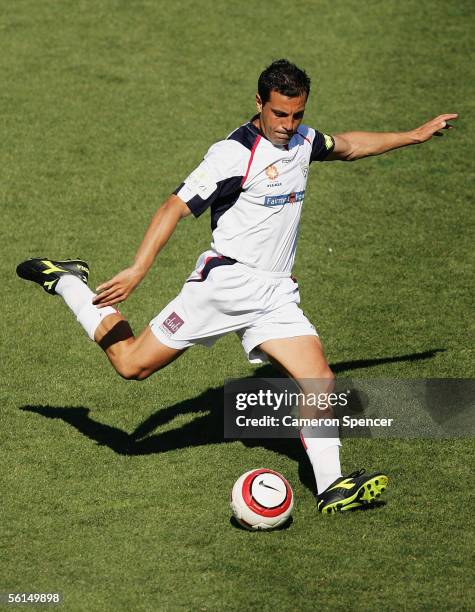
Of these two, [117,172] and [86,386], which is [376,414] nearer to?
[86,386]

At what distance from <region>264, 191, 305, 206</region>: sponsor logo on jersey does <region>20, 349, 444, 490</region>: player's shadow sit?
1.95 m

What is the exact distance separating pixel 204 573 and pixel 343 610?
90cm

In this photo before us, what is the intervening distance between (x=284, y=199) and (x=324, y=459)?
178 centimetres

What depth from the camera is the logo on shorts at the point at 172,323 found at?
783cm

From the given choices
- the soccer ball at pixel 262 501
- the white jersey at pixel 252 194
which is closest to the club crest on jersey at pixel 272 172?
the white jersey at pixel 252 194

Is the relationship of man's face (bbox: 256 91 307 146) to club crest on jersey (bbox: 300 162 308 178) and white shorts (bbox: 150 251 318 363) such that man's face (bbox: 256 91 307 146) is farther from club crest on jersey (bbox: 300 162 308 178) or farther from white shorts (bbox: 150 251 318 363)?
white shorts (bbox: 150 251 318 363)

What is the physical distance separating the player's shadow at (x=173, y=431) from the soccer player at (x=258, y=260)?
2.55ft

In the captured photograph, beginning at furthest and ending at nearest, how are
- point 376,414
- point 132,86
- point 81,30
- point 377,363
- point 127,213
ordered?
point 81,30, point 132,86, point 127,213, point 377,363, point 376,414

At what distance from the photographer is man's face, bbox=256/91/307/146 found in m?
7.39

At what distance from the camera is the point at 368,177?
12773 millimetres

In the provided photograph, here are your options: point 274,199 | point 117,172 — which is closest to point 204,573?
point 274,199

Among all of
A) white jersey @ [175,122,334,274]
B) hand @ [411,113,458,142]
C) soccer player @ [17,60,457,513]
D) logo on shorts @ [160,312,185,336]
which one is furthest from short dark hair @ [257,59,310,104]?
logo on shorts @ [160,312,185,336]

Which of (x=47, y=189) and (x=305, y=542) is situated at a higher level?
(x=47, y=189)

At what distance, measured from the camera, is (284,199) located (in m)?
7.69
